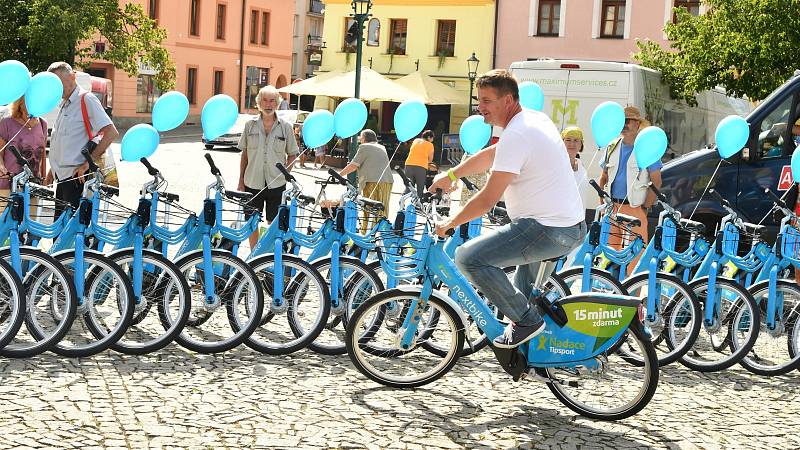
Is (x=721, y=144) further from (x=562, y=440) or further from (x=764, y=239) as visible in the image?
(x=562, y=440)

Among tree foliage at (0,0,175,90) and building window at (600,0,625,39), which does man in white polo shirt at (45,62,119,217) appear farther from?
building window at (600,0,625,39)

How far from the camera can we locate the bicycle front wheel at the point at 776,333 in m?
7.25

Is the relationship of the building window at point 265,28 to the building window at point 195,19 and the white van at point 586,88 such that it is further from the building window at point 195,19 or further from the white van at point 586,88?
the white van at point 586,88

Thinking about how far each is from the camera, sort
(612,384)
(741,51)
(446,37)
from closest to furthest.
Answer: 1. (612,384)
2. (741,51)
3. (446,37)

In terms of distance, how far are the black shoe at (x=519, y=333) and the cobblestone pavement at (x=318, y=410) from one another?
1.16 feet

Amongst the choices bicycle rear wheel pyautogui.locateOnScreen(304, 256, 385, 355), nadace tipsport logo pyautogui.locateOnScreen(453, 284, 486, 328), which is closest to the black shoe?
nadace tipsport logo pyautogui.locateOnScreen(453, 284, 486, 328)

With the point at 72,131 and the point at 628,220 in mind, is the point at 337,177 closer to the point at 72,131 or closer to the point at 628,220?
the point at 628,220

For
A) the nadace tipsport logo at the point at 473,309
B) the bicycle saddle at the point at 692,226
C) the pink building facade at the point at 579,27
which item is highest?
the pink building facade at the point at 579,27

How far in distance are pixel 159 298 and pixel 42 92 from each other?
1850 millimetres

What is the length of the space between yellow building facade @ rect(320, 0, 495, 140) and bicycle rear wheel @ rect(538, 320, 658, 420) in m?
33.8

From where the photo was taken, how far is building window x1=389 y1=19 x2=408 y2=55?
4306cm

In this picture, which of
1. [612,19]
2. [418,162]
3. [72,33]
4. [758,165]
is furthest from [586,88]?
[612,19]

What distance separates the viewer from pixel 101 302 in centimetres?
673

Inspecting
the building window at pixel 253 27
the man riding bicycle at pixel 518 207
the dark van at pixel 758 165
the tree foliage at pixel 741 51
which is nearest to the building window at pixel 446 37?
the building window at pixel 253 27
